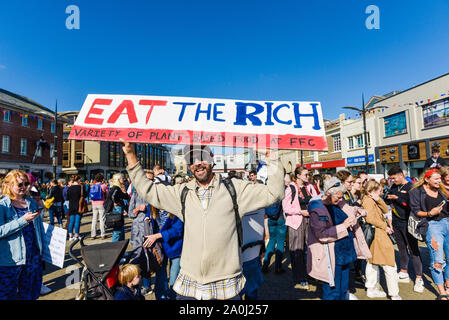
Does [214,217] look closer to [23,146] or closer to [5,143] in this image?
[5,143]

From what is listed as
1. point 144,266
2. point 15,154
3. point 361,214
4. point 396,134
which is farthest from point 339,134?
point 15,154

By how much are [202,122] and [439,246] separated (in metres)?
4.22

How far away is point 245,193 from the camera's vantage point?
2172 millimetres

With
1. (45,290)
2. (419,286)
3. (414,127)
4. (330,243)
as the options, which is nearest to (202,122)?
(330,243)

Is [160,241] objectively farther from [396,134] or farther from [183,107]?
[396,134]

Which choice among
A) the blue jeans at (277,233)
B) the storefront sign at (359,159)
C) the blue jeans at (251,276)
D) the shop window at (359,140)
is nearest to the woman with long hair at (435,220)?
the blue jeans at (277,233)

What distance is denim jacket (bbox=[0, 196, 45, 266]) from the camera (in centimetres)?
265

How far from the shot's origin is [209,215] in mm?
2068

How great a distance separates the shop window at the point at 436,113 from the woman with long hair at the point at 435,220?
2035cm

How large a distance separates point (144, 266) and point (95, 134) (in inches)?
70.3

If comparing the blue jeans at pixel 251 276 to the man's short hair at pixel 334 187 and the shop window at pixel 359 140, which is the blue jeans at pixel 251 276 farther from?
the shop window at pixel 359 140

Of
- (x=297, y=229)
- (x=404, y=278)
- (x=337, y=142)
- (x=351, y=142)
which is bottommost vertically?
(x=404, y=278)

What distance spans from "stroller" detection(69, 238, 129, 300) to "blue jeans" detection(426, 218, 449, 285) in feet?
15.2

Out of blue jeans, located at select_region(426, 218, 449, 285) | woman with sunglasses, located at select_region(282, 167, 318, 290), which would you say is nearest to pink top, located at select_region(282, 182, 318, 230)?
woman with sunglasses, located at select_region(282, 167, 318, 290)
